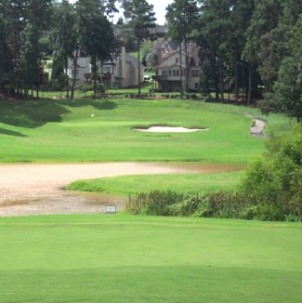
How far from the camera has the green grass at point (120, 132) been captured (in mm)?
51844

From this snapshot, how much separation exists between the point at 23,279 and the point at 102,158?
132ft

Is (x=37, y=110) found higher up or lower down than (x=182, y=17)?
lower down

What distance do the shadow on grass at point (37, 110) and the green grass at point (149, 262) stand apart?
56762 millimetres

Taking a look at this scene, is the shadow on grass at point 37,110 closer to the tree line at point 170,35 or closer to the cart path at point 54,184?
the tree line at point 170,35

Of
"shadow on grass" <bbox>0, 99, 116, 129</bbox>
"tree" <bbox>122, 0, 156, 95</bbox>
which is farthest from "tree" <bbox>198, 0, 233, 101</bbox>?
"shadow on grass" <bbox>0, 99, 116, 129</bbox>

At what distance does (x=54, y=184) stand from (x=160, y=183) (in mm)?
6048

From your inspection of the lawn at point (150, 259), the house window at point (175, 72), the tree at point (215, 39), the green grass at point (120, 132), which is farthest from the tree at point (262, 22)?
the lawn at point (150, 259)

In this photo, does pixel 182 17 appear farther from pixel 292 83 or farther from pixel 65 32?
pixel 292 83

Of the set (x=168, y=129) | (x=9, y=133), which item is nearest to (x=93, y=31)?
(x=168, y=129)

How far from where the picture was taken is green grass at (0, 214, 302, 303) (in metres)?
9.48

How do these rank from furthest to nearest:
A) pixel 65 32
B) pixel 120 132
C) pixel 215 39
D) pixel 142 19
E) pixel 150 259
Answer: pixel 142 19 < pixel 215 39 < pixel 65 32 < pixel 120 132 < pixel 150 259

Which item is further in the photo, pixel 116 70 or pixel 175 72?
pixel 116 70

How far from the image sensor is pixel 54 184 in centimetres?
3803

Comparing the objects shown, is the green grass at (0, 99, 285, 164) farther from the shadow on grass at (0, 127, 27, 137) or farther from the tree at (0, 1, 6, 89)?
the tree at (0, 1, 6, 89)
